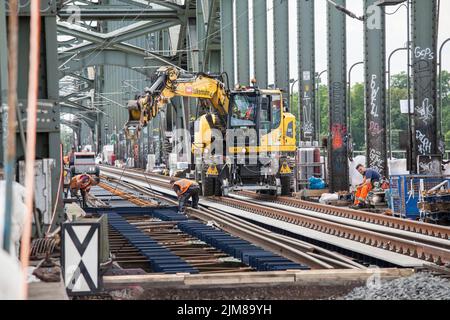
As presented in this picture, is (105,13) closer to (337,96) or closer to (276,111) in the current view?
(337,96)

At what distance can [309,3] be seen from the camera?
3981 centimetres

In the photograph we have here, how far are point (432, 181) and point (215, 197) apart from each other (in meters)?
11.7

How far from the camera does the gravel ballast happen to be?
966 centimetres

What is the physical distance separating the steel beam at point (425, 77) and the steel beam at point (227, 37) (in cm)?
2806

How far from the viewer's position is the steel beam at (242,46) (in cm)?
5165

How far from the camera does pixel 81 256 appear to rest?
9.47 meters

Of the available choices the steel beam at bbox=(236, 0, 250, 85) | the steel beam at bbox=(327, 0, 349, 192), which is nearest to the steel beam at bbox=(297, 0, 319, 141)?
the steel beam at bbox=(327, 0, 349, 192)

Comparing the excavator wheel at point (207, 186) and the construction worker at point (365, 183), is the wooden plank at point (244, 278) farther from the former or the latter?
the excavator wheel at point (207, 186)

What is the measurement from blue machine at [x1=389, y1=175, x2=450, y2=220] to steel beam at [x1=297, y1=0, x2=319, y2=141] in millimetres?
17351

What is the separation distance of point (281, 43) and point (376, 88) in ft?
49.9

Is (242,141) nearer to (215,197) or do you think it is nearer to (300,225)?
(215,197)

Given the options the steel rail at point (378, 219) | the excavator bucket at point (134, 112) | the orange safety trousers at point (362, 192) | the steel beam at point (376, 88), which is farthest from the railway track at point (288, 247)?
the steel beam at point (376, 88)
